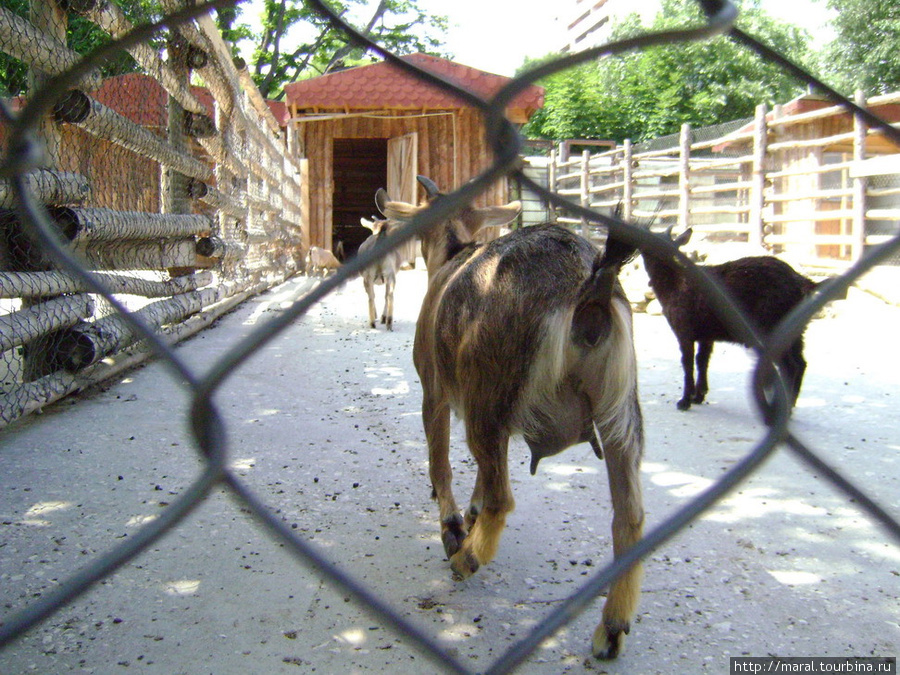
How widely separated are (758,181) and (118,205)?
416 inches

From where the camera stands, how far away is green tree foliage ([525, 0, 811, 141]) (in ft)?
63.7

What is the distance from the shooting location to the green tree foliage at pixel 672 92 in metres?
19.4

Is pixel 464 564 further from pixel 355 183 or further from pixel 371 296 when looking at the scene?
pixel 355 183

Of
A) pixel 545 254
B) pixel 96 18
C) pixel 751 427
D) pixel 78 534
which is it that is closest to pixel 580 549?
pixel 545 254

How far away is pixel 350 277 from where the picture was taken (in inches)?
29.1

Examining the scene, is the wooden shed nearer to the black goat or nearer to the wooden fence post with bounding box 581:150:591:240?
the wooden fence post with bounding box 581:150:591:240

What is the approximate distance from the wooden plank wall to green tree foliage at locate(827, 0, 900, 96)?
1152 centimetres

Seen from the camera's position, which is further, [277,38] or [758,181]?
[758,181]

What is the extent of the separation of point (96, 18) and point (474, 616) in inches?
156

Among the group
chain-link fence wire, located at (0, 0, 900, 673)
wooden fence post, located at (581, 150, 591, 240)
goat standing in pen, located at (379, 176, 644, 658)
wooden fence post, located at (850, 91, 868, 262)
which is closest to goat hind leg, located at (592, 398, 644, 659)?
goat standing in pen, located at (379, 176, 644, 658)

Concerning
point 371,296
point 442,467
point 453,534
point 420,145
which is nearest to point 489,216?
point 442,467

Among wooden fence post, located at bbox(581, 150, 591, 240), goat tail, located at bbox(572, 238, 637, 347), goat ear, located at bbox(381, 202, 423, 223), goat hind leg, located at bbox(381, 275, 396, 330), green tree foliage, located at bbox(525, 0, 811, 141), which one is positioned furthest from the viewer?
green tree foliage, located at bbox(525, 0, 811, 141)

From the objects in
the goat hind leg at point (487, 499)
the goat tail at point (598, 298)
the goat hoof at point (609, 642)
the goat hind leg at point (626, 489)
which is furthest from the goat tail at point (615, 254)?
the goat hoof at point (609, 642)

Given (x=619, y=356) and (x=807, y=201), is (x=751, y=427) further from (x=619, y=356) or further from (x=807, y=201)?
(x=807, y=201)
